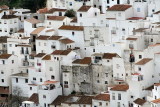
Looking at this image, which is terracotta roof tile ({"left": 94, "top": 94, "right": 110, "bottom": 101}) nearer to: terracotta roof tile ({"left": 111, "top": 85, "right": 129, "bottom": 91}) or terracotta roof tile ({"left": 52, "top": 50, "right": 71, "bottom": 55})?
terracotta roof tile ({"left": 111, "top": 85, "right": 129, "bottom": 91})

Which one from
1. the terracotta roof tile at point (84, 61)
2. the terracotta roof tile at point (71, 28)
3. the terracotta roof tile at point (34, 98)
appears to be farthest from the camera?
the terracotta roof tile at point (71, 28)

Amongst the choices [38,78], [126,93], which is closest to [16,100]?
[38,78]

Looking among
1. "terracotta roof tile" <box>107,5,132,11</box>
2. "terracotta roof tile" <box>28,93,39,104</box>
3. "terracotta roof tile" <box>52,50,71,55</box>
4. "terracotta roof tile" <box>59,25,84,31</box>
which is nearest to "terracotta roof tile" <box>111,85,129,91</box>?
"terracotta roof tile" <box>52,50,71,55</box>

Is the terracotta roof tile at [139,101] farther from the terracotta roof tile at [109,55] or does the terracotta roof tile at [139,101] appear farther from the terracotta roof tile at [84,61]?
the terracotta roof tile at [84,61]

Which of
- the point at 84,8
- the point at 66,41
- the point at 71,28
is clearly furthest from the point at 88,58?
the point at 84,8

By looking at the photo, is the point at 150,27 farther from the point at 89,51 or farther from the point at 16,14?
the point at 16,14

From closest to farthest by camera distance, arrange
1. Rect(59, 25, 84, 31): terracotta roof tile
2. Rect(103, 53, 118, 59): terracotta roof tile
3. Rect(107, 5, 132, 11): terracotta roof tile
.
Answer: Rect(103, 53, 118, 59): terracotta roof tile, Rect(107, 5, 132, 11): terracotta roof tile, Rect(59, 25, 84, 31): terracotta roof tile

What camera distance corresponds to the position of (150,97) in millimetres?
68812

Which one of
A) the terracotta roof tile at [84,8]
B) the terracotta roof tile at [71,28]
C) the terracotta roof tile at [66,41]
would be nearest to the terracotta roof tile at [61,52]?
the terracotta roof tile at [66,41]

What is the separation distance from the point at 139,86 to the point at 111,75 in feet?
14.6

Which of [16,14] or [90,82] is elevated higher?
[16,14]

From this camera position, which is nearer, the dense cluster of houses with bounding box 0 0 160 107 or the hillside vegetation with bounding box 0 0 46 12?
the dense cluster of houses with bounding box 0 0 160 107

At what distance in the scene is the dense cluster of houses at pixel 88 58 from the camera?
71188 millimetres

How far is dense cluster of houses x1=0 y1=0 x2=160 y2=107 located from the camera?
2803 inches
